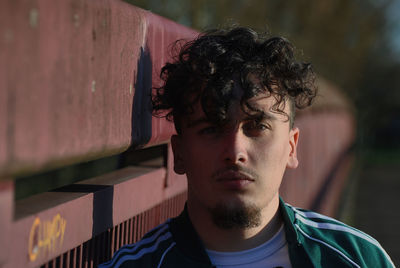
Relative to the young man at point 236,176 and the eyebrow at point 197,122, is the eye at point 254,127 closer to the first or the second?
the young man at point 236,176

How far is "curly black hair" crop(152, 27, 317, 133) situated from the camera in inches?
74.7

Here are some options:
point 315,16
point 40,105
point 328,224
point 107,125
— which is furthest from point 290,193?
point 315,16

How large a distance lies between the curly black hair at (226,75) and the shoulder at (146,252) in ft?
1.12

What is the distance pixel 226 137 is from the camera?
187 centimetres

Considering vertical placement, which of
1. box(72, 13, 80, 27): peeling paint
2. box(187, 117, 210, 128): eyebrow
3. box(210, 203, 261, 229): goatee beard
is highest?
box(72, 13, 80, 27): peeling paint

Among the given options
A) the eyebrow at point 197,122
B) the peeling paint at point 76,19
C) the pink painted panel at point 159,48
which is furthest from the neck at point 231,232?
the peeling paint at point 76,19

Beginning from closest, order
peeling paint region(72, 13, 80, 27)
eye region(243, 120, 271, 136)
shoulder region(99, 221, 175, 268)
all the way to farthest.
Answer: peeling paint region(72, 13, 80, 27)
shoulder region(99, 221, 175, 268)
eye region(243, 120, 271, 136)

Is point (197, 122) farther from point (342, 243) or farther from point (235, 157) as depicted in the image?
point (342, 243)

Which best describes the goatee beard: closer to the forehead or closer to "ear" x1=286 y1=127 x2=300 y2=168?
the forehead

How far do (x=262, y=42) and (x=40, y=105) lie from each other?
3.31ft

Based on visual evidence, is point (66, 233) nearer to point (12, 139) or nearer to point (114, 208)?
point (114, 208)

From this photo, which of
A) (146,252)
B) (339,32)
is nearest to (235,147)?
(146,252)

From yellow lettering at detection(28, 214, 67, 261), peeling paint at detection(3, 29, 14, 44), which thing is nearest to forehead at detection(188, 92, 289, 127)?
yellow lettering at detection(28, 214, 67, 261)

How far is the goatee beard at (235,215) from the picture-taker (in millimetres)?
1842
